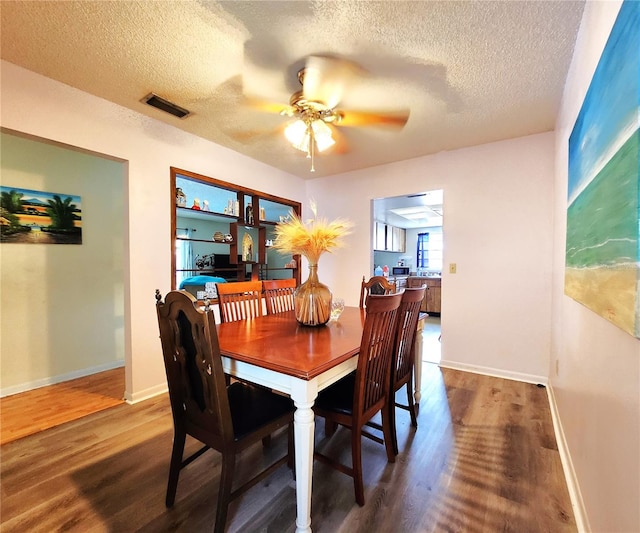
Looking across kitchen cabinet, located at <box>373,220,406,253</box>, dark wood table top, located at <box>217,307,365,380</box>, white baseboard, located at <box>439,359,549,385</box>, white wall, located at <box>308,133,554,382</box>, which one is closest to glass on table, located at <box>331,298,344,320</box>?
dark wood table top, located at <box>217,307,365,380</box>

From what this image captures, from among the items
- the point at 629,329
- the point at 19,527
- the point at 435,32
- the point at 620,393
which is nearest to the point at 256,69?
the point at 435,32

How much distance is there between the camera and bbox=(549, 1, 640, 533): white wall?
32.1 inches

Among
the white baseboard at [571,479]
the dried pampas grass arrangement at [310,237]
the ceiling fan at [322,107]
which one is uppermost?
the ceiling fan at [322,107]

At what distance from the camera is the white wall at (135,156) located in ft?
6.45

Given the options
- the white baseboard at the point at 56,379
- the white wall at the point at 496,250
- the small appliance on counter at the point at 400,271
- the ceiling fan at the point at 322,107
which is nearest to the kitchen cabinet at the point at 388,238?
the small appliance on counter at the point at 400,271

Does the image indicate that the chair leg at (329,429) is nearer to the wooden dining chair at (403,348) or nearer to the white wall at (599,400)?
the wooden dining chair at (403,348)

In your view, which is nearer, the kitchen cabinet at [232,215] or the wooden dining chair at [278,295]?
the wooden dining chair at [278,295]

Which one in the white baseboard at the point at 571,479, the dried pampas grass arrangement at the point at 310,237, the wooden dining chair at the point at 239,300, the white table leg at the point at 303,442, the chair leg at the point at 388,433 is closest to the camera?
the white table leg at the point at 303,442

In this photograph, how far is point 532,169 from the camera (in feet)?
9.36

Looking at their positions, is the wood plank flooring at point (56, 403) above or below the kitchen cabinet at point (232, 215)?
below

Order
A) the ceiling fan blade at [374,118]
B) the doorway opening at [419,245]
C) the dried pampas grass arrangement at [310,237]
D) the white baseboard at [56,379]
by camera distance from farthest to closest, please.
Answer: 1. the doorway opening at [419,245]
2. the white baseboard at [56,379]
3. the ceiling fan blade at [374,118]
4. the dried pampas grass arrangement at [310,237]

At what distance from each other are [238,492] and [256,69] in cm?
232

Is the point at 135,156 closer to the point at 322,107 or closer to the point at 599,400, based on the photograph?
the point at 322,107

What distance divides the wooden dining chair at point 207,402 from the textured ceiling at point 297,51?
4.87 feet
